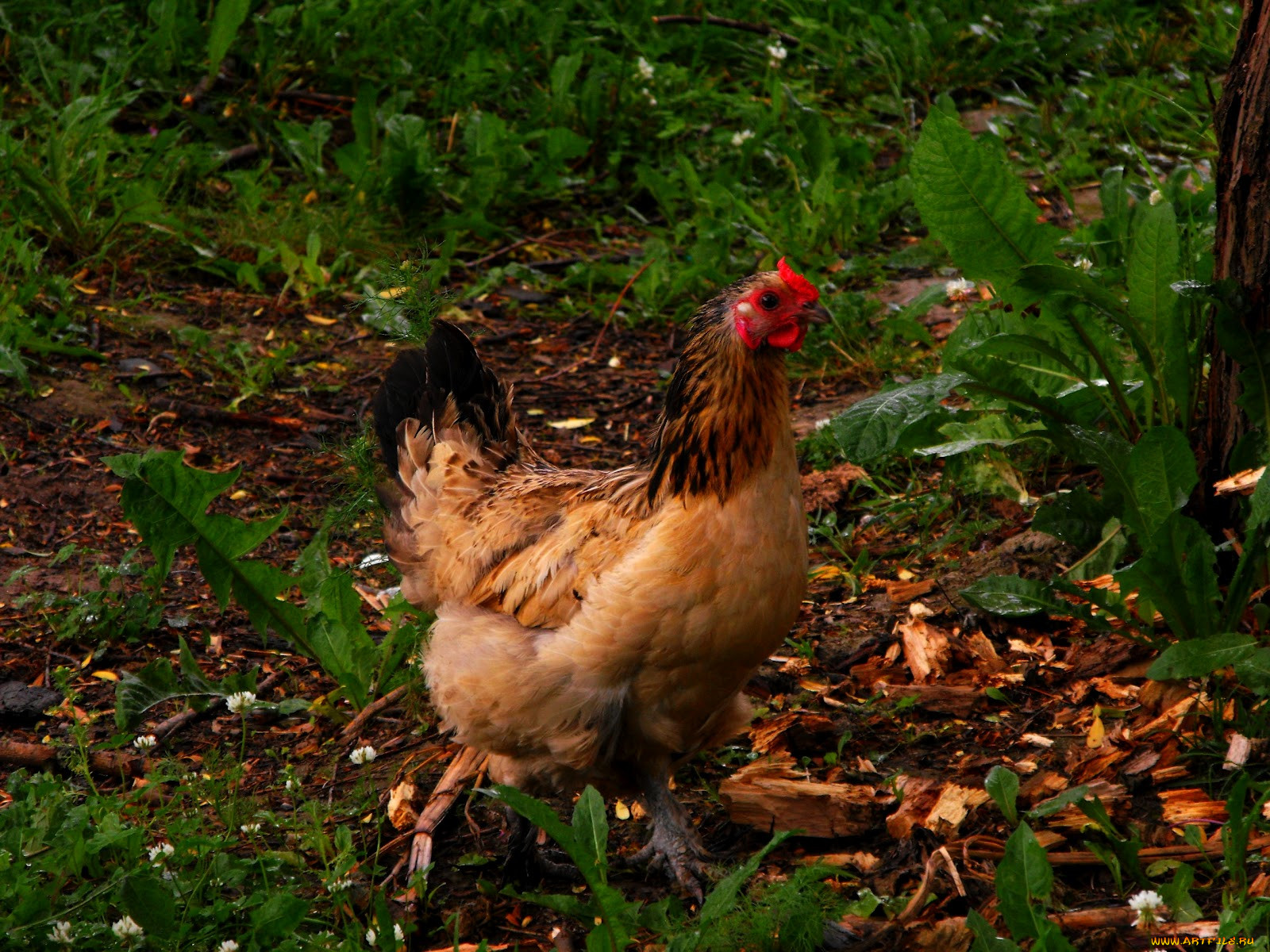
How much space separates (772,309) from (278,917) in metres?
2.01

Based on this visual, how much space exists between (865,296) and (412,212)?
273cm

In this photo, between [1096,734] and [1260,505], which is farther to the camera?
[1096,734]

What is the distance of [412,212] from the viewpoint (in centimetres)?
758

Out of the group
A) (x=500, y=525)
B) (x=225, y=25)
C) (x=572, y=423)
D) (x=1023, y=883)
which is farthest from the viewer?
(x=225, y=25)

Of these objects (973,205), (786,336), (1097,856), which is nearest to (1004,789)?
(1097,856)

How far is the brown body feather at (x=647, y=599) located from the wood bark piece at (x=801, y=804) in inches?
7.1

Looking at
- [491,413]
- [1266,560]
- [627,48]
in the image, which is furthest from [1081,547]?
[627,48]

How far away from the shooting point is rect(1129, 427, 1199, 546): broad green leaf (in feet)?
11.7

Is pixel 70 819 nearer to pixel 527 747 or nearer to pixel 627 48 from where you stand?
pixel 527 747

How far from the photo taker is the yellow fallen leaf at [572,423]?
6.35 meters

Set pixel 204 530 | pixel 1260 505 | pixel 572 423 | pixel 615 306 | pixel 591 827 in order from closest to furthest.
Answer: pixel 591 827, pixel 1260 505, pixel 204 530, pixel 572 423, pixel 615 306

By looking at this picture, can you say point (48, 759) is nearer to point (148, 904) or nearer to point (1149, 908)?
point (148, 904)

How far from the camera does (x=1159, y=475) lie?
363 centimetres

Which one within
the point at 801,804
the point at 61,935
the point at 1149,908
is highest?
the point at 1149,908
